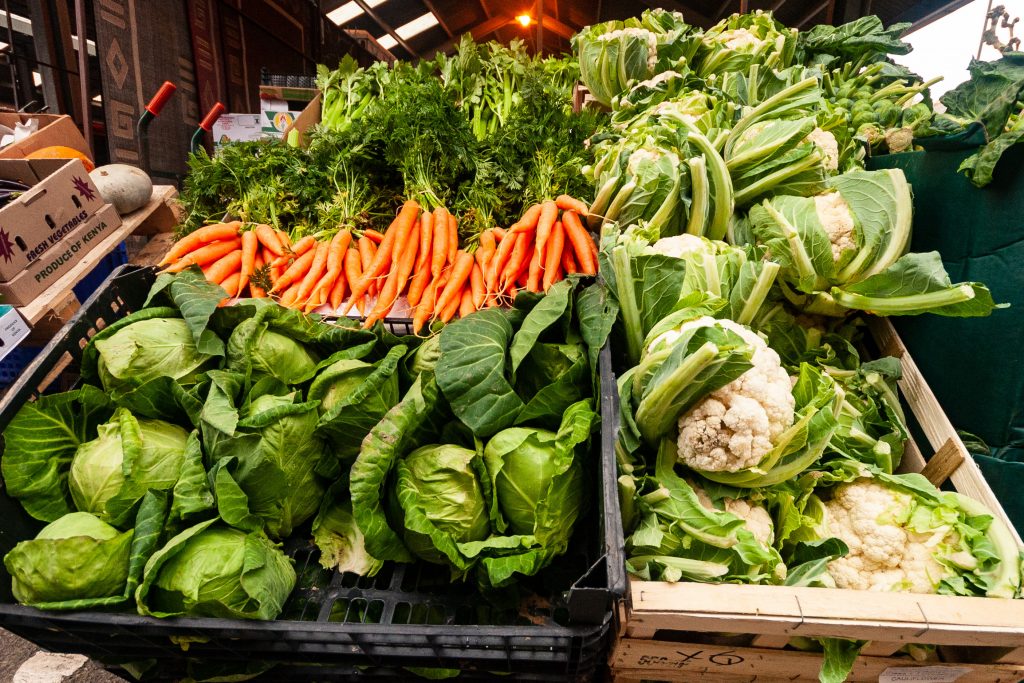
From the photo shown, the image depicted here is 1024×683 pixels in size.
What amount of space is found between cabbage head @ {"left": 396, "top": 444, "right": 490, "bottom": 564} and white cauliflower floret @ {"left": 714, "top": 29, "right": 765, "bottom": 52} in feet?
8.30

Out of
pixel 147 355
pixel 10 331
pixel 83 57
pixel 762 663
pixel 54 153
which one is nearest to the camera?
pixel 762 663

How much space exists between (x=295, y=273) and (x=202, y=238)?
1.51 ft

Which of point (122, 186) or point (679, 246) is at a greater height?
point (122, 186)

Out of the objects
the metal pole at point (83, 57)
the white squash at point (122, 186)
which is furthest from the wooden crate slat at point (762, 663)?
the metal pole at point (83, 57)

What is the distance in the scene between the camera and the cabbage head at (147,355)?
4.44 feet

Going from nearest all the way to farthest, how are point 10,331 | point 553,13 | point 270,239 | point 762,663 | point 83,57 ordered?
1. point 762,663
2. point 10,331
3. point 270,239
4. point 83,57
5. point 553,13

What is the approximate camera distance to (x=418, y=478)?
1180 millimetres

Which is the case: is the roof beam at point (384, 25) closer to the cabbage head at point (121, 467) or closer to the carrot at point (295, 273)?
the carrot at point (295, 273)

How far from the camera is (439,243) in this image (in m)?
1.99

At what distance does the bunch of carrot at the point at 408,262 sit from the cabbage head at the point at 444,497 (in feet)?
2.17

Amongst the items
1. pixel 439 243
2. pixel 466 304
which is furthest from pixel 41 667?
pixel 439 243

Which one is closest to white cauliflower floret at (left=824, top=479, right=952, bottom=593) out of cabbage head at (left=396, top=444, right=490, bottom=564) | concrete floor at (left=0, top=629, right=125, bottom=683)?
cabbage head at (left=396, top=444, right=490, bottom=564)

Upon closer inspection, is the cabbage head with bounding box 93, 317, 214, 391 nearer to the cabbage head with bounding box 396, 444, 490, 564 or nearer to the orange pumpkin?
the cabbage head with bounding box 396, 444, 490, 564

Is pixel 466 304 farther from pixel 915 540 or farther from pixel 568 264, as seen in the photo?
pixel 915 540
